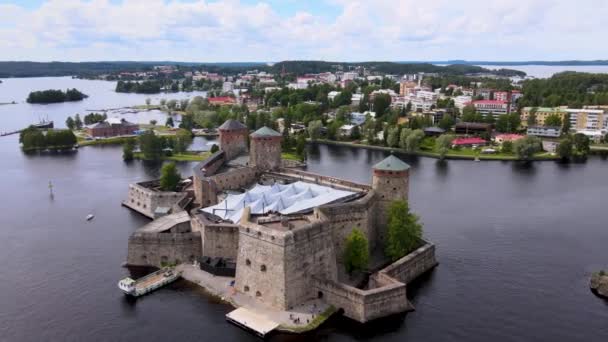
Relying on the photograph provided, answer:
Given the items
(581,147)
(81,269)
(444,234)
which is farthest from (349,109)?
(81,269)

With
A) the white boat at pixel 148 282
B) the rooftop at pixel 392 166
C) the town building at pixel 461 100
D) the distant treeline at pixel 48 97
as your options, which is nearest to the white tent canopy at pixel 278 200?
the rooftop at pixel 392 166

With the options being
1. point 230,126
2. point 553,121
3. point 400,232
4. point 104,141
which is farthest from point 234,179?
point 553,121

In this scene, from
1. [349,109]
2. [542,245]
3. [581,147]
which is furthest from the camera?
[349,109]

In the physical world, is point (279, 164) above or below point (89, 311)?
above

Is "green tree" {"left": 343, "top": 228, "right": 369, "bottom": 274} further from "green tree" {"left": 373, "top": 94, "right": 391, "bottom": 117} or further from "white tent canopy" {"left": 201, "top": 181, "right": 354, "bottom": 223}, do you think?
"green tree" {"left": 373, "top": 94, "right": 391, "bottom": 117}

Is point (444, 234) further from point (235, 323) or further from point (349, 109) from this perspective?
point (349, 109)

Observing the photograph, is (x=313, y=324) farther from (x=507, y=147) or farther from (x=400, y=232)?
(x=507, y=147)

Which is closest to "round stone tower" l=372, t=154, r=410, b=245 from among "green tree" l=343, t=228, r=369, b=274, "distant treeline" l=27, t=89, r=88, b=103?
"green tree" l=343, t=228, r=369, b=274
